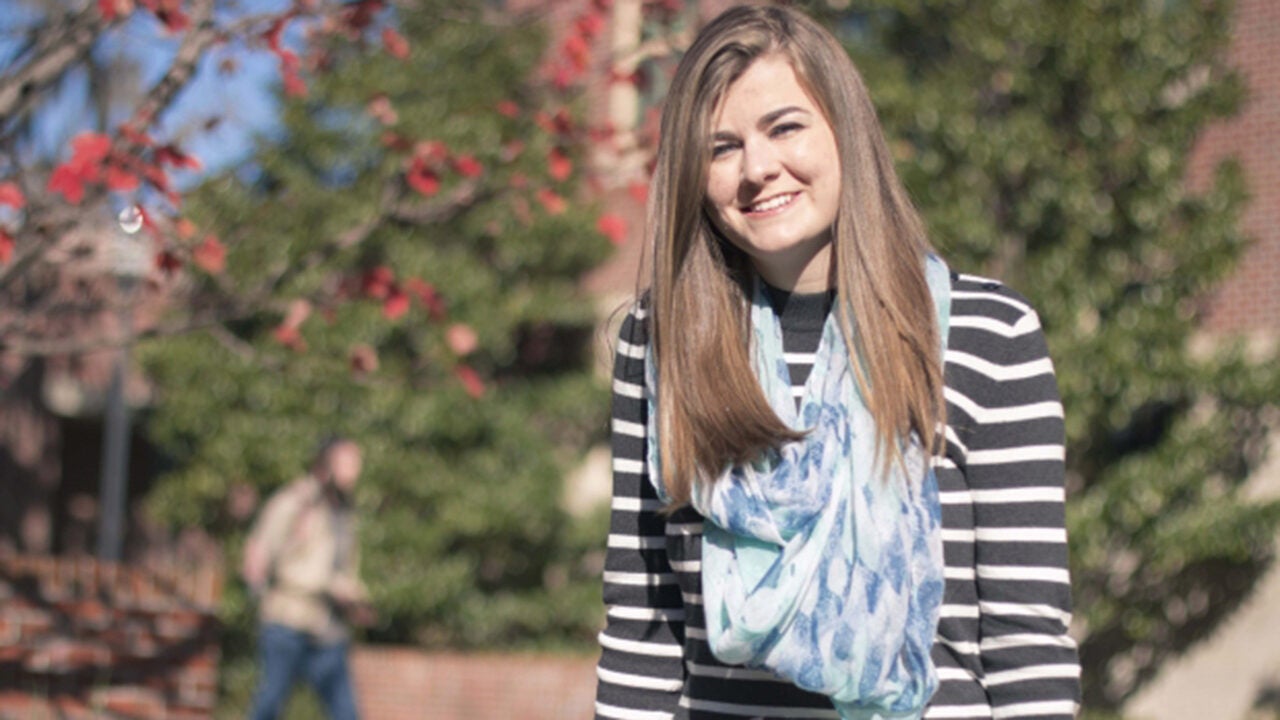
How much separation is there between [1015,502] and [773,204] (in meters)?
0.54

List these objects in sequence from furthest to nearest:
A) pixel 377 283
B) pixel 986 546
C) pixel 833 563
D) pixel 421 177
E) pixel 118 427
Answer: pixel 118 427 < pixel 377 283 < pixel 421 177 < pixel 986 546 < pixel 833 563

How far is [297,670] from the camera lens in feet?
27.5

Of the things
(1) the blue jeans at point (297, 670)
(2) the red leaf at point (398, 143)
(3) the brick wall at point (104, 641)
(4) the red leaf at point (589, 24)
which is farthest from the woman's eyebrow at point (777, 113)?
(3) the brick wall at point (104, 641)

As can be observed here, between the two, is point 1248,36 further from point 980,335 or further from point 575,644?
point 980,335

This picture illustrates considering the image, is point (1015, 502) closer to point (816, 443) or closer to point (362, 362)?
point (816, 443)

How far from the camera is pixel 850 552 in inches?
81.8

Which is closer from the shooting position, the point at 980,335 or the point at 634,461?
the point at 980,335

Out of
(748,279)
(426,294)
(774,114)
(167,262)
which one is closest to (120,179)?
(167,262)

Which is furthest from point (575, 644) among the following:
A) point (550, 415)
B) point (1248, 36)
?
point (1248, 36)

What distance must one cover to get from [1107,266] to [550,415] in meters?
4.58

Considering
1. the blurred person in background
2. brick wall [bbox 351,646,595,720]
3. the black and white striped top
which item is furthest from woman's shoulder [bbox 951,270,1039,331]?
brick wall [bbox 351,646,595,720]

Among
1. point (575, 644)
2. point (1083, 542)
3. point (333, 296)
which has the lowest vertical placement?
point (575, 644)

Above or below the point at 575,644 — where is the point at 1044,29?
above

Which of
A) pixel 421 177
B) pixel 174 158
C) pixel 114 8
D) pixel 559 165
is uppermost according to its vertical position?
pixel 114 8
